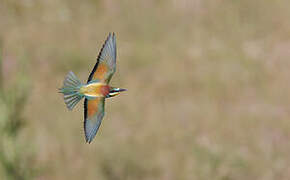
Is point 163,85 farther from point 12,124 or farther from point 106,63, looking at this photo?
point 106,63

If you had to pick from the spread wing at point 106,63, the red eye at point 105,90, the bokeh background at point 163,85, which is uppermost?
the bokeh background at point 163,85

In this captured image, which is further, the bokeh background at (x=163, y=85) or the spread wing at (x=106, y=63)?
the bokeh background at (x=163, y=85)

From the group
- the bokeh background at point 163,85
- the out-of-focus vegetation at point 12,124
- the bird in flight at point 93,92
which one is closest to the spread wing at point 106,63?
the bird in flight at point 93,92

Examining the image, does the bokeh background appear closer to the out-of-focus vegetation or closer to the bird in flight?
the out-of-focus vegetation

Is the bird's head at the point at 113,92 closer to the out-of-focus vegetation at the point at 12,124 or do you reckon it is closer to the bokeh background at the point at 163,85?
the out-of-focus vegetation at the point at 12,124

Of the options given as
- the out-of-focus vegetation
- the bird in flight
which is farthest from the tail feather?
the out-of-focus vegetation

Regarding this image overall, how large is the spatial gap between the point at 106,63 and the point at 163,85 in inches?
395

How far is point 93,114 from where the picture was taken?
812mm

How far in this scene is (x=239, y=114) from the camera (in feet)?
32.5

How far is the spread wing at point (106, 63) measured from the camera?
0.82 metres

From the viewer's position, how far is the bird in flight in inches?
30.5

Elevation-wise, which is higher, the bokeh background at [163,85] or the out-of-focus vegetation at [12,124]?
the bokeh background at [163,85]

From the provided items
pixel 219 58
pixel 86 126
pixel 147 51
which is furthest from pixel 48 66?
pixel 86 126

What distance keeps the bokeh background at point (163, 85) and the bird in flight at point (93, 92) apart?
4131 mm
